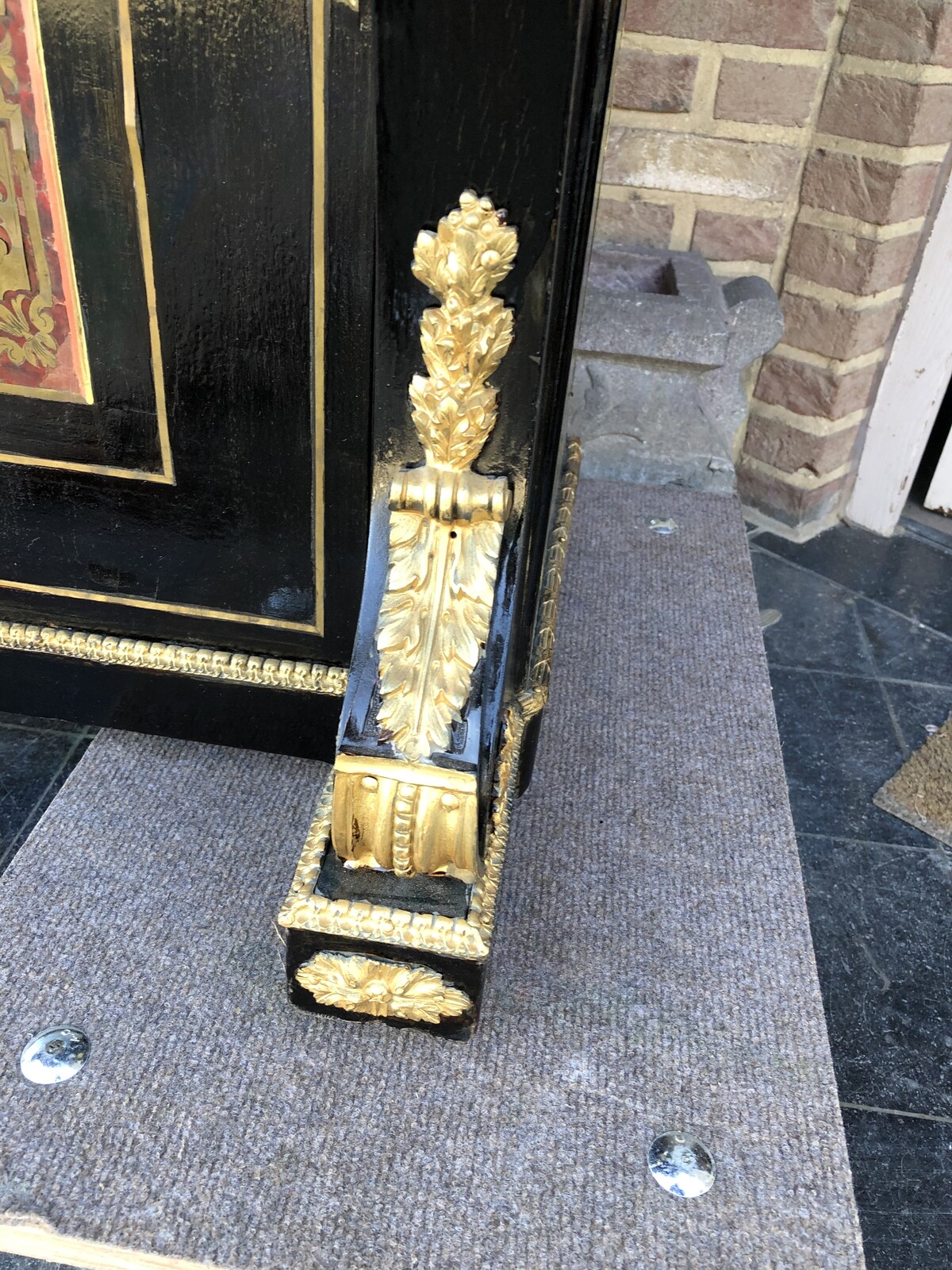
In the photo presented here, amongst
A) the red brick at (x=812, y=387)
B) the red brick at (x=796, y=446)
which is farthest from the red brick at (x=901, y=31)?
the red brick at (x=796, y=446)

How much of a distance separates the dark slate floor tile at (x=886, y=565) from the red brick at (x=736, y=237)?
1.65ft

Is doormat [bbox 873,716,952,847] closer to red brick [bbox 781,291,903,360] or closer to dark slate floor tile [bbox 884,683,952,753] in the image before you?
dark slate floor tile [bbox 884,683,952,753]

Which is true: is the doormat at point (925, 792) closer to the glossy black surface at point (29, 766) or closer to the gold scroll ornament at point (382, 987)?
the gold scroll ornament at point (382, 987)

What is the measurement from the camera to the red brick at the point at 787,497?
1.85 metres

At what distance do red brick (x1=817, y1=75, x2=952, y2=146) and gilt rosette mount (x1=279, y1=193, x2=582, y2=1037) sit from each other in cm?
119

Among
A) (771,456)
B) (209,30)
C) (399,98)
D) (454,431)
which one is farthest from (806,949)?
(771,456)

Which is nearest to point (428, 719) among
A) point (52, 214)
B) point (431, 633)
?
point (431, 633)

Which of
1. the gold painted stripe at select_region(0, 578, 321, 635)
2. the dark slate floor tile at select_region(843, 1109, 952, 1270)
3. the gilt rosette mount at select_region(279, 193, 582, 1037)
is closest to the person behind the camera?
the gilt rosette mount at select_region(279, 193, 582, 1037)

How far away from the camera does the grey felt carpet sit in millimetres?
696

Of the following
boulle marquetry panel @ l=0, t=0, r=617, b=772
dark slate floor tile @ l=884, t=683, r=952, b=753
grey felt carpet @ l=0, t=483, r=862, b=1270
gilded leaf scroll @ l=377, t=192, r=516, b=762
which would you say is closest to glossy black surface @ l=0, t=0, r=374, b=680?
boulle marquetry panel @ l=0, t=0, r=617, b=772

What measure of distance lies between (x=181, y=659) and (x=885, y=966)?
2.57 feet

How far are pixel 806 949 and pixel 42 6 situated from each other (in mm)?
953

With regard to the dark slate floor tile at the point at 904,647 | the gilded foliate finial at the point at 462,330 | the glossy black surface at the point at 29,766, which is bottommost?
the dark slate floor tile at the point at 904,647

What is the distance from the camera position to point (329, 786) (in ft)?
2.67
